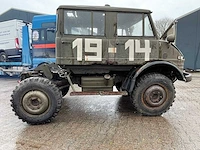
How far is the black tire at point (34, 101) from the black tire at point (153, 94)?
1792 mm

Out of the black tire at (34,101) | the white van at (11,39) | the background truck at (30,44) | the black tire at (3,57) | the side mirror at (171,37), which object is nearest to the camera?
the black tire at (34,101)

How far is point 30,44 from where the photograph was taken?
1016 cm

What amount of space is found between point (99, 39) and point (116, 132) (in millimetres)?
1939

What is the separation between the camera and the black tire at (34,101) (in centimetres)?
398

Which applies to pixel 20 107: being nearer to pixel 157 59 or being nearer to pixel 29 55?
pixel 157 59

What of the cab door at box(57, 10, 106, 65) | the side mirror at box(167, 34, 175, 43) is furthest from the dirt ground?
the side mirror at box(167, 34, 175, 43)

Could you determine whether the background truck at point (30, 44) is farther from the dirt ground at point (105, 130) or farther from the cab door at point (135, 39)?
the cab door at point (135, 39)

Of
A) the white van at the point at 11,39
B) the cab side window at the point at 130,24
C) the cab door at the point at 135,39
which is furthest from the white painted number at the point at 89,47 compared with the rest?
the white van at the point at 11,39

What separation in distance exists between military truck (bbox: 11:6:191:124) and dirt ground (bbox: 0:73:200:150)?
0.39 m

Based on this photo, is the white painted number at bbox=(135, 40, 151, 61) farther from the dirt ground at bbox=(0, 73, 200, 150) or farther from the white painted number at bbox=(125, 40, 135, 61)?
the dirt ground at bbox=(0, 73, 200, 150)

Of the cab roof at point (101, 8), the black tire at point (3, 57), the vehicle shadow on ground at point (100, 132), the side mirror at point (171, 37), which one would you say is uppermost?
the cab roof at point (101, 8)

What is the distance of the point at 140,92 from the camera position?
4449 millimetres

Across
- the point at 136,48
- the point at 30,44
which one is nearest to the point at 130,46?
the point at 136,48

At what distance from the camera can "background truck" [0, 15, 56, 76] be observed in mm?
9078
